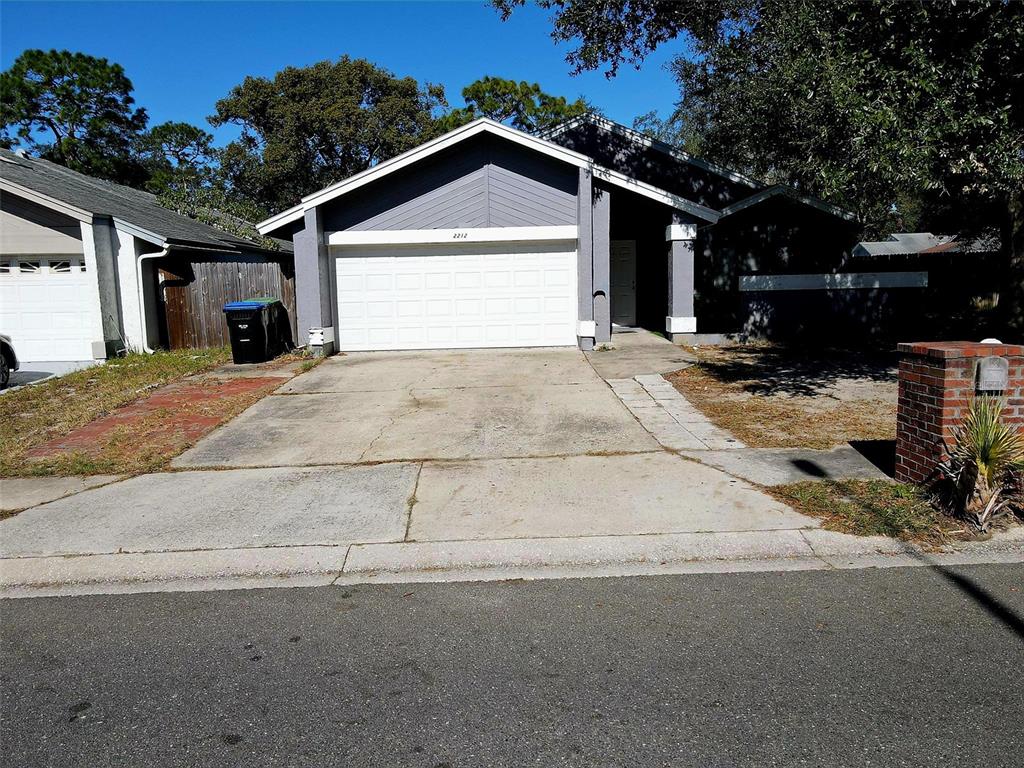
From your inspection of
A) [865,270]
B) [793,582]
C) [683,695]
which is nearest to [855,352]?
[865,270]

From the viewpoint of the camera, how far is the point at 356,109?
34.9 m

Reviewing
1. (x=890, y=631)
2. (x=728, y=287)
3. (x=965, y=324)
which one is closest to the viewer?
(x=890, y=631)

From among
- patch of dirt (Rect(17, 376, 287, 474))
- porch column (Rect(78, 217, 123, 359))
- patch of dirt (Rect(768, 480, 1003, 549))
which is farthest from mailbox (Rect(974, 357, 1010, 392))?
porch column (Rect(78, 217, 123, 359))

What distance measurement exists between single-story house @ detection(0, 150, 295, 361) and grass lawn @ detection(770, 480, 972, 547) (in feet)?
41.8

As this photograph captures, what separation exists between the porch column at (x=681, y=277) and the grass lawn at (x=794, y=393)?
0.85 metres

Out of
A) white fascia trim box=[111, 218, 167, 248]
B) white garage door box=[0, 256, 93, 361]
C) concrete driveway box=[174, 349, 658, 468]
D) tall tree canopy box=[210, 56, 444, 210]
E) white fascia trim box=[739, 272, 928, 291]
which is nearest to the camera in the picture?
concrete driveway box=[174, 349, 658, 468]

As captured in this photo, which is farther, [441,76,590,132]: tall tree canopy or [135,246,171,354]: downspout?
[441,76,590,132]: tall tree canopy

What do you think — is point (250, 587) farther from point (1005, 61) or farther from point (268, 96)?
point (268, 96)

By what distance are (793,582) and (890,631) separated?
2.35ft

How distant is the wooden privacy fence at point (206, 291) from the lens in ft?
51.6

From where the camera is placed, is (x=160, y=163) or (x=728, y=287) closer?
(x=728, y=287)

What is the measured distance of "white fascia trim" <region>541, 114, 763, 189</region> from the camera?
17.6 meters

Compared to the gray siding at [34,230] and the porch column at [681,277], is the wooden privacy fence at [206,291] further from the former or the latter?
the porch column at [681,277]

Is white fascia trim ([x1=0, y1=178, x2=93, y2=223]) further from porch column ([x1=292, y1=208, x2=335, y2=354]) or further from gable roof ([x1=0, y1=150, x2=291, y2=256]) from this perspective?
porch column ([x1=292, y1=208, x2=335, y2=354])
